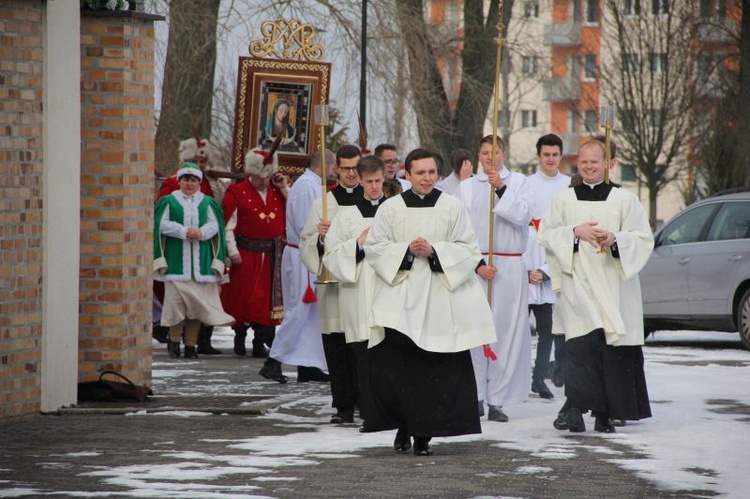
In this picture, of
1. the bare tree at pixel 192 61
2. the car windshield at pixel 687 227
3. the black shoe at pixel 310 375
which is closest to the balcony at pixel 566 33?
the bare tree at pixel 192 61

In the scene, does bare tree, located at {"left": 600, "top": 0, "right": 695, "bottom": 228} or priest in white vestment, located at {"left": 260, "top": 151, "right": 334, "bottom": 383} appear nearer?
priest in white vestment, located at {"left": 260, "top": 151, "right": 334, "bottom": 383}

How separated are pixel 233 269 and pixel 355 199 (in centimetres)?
581

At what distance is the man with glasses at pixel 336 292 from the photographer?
40.2ft

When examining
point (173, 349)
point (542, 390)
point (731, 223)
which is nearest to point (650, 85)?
point (731, 223)

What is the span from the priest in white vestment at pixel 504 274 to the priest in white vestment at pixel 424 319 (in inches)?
76.2

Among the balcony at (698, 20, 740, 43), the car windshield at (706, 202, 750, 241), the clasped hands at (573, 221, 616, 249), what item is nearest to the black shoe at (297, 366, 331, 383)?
the clasped hands at (573, 221, 616, 249)

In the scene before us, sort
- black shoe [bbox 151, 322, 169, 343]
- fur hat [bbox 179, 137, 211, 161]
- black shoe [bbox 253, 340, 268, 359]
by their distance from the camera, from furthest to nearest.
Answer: fur hat [bbox 179, 137, 211, 161] → black shoe [bbox 151, 322, 169, 343] → black shoe [bbox 253, 340, 268, 359]

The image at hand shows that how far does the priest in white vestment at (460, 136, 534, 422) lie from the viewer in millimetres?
12844

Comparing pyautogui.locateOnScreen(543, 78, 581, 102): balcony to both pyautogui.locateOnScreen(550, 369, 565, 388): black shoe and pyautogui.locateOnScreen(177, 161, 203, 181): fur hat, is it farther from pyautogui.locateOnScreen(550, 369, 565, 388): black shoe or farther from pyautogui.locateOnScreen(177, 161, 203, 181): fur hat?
pyautogui.locateOnScreen(550, 369, 565, 388): black shoe

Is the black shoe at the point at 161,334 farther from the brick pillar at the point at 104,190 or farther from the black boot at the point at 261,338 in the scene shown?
the brick pillar at the point at 104,190

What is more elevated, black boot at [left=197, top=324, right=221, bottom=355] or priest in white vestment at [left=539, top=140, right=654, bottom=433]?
priest in white vestment at [left=539, top=140, right=654, bottom=433]

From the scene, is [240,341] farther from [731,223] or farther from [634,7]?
[634,7]

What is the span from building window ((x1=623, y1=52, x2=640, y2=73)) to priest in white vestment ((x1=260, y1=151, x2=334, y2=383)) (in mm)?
27390

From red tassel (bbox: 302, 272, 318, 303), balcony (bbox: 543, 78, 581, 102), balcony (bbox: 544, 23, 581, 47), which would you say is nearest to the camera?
red tassel (bbox: 302, 272, 318, 303)
